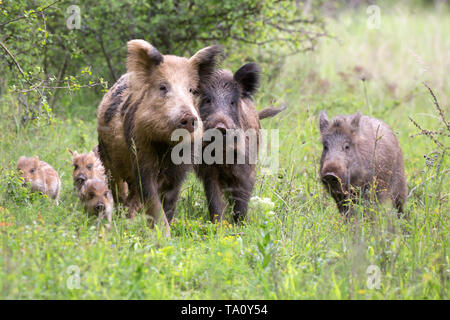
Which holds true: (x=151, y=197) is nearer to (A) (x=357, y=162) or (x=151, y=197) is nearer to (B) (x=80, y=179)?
(B) (x=80, y=179)

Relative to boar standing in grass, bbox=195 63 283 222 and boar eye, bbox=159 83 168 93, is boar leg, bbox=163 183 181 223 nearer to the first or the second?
boar standing in grass, bbox=195 63 283 222

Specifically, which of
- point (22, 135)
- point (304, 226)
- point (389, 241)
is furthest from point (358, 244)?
point (22, 135)

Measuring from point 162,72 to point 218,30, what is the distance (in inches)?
170

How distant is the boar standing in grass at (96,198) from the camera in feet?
23.4

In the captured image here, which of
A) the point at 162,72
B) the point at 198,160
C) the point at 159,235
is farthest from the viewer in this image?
the point at 198,160

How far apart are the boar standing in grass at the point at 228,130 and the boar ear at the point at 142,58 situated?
68cm

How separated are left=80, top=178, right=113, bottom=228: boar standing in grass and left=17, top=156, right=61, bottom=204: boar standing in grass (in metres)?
0.38

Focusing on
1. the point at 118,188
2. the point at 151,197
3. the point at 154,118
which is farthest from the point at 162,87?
the point at 118,188

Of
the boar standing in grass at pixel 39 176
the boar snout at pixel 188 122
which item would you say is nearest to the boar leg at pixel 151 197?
the boar snout at pixel 188 122

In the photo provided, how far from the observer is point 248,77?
6.88 m

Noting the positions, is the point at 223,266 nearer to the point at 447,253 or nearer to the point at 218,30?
the point at 447,253

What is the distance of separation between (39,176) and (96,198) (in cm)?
81

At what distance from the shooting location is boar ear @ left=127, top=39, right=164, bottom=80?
579cm
